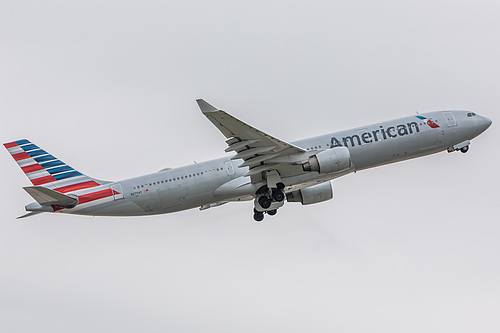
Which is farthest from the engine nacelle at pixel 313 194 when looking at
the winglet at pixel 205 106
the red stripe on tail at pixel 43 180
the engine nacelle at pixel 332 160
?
the red stripe on tail at pixel 43 180

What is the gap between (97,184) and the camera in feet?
178

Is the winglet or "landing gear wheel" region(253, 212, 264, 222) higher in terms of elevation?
the winglet

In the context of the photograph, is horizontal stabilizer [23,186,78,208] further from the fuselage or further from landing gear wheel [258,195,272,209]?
landing gear wheel [258,195,272,209]

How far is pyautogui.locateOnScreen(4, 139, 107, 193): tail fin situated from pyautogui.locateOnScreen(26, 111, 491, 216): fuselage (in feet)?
4.05

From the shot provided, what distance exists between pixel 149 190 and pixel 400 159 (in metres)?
18.6

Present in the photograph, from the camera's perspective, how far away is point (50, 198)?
50.6 metres

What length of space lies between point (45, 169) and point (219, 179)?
518 inches


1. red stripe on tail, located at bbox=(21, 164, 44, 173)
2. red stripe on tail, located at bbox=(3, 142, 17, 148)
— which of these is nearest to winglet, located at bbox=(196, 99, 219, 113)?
red stripe on tail, located at bbox=(21, 164, 44, 173)

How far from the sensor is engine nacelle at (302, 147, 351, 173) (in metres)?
50.8

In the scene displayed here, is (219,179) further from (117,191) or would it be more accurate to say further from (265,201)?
(117,191)

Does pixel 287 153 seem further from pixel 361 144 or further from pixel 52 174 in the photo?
pixel 52 174

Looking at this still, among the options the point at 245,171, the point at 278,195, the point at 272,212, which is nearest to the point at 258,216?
the point at 272,212

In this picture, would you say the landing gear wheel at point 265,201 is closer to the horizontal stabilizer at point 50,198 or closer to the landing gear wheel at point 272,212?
the landing gear wheel at point 272,212

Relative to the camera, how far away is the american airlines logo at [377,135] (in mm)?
53156
